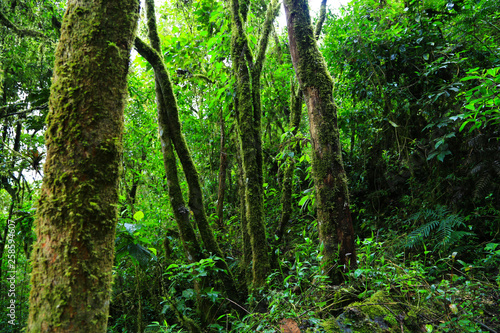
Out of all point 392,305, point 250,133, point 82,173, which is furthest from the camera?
point 250,133

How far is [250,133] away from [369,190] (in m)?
2.78

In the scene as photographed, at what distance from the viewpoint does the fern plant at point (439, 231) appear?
3.41m

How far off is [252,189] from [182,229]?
1.15 meters

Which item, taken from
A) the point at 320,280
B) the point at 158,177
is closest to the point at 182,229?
the point at 320,280

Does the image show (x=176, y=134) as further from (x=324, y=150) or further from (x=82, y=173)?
(x=82, y=173)

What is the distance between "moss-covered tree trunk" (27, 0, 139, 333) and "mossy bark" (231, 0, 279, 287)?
2.46 meters

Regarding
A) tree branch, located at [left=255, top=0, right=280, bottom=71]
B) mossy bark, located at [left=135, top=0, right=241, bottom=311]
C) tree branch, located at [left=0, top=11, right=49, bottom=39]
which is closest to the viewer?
mossy bark, located at [left=135, top=0, right=241, bottom=311]

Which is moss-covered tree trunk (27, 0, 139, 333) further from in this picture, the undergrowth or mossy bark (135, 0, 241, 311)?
mossy bark (135, 0, 241, 311)

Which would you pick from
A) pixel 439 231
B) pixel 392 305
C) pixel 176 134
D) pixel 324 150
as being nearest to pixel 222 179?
pixel 176 134

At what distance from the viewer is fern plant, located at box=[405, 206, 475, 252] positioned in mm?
3408

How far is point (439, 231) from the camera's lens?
3668mm

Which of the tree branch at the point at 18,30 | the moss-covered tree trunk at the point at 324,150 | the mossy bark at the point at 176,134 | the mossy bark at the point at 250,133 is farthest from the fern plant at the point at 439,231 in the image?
the tree branch at the point at 18,30

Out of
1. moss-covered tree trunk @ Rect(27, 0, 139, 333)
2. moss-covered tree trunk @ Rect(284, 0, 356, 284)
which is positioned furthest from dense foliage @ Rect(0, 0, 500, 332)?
moss-covered tree trunk @ Rect(27, 0, 139, 333)

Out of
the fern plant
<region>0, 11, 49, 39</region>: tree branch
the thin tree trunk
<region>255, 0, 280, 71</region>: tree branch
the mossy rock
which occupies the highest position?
<region>0, 11, 49, 39</region>: tree branch
